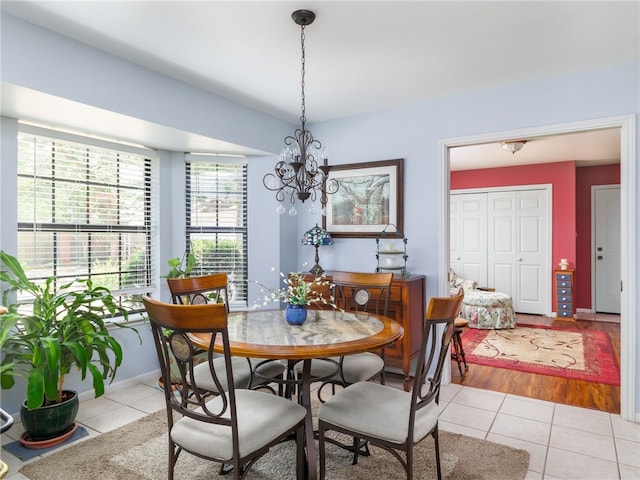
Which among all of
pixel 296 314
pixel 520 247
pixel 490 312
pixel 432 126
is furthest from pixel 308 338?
pixel 520 247

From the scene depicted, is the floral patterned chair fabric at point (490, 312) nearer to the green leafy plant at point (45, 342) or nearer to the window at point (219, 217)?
the window at point (219, 217)

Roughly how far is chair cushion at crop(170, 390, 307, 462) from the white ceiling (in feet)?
6.87

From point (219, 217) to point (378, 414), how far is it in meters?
2.91

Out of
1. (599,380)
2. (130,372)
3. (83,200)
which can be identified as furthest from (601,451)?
(83,200)

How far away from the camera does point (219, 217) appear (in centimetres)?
424

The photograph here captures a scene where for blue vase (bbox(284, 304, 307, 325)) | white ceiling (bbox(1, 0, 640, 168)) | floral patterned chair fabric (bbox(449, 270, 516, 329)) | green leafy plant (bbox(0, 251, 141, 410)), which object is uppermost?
white ceiling (bbox(1, 0, 640, 168))

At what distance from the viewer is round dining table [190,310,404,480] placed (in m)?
1.83

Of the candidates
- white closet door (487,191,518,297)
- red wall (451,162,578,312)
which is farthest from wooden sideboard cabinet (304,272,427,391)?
red wall (451,162,578,312)

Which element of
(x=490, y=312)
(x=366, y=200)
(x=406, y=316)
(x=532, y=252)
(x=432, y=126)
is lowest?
(x=490, y=312)

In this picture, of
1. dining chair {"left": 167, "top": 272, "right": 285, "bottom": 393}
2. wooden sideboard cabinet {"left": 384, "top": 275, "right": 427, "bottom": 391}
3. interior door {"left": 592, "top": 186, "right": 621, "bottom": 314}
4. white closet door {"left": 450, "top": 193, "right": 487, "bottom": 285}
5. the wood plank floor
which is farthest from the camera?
white closet door {"left": 450, "top": 193, "right": 487, "bottom": 285}

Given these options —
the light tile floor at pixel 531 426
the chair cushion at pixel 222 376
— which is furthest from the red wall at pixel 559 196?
the chair cushion at pixel 222 376

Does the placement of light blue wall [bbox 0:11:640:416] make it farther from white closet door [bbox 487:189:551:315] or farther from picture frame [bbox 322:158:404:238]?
white closet door [bbox 487:189:551:315]

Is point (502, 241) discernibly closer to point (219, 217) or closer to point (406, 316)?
point (406, 316)

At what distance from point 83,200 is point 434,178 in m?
3.07
